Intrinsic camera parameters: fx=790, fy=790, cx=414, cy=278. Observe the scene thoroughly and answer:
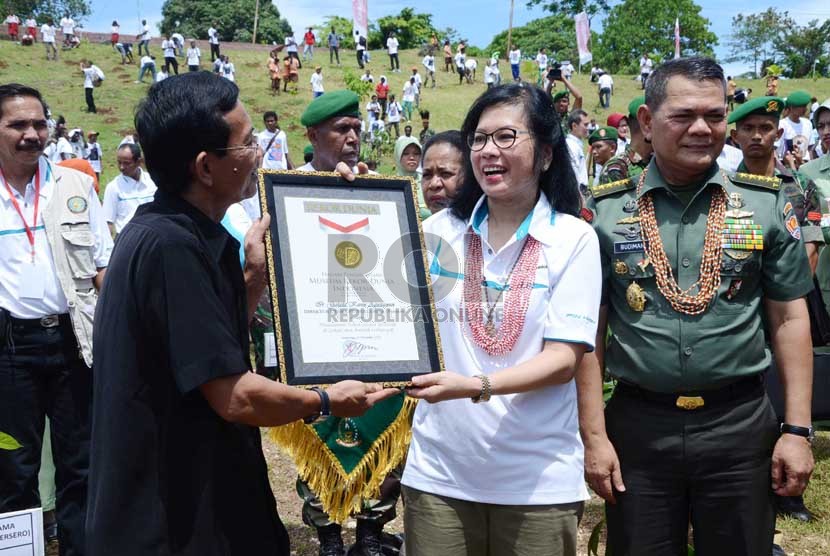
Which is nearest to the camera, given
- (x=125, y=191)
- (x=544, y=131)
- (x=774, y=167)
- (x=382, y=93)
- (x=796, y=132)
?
(x=544, y=131)

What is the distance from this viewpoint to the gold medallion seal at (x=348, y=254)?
2.30 metres

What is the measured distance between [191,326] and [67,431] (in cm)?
239

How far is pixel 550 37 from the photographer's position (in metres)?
61.4

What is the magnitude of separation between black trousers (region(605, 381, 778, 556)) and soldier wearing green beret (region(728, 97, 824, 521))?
209 cm

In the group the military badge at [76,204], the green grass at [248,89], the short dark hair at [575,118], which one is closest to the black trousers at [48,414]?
the military badge at [76,204]

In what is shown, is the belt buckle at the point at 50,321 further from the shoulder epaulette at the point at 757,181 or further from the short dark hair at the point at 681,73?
the shoulder epaulette at the point at 757,181

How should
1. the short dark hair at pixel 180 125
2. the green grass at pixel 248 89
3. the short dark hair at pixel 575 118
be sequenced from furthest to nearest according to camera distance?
1. the green grass at pixel 248 89
2. the short dark hair at pixel 575 118
3. the short dark hair at pixel 180 125

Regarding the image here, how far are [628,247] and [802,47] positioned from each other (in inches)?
3093

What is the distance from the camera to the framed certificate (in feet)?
7.09

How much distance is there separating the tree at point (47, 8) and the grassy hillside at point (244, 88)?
3257 centimetres

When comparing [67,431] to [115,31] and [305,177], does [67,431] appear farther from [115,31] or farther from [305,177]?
[115,31]

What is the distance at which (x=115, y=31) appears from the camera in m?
35.6

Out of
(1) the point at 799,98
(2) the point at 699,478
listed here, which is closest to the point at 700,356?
(2) the point at 699,478

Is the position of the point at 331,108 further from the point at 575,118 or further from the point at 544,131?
the point at 575,118
